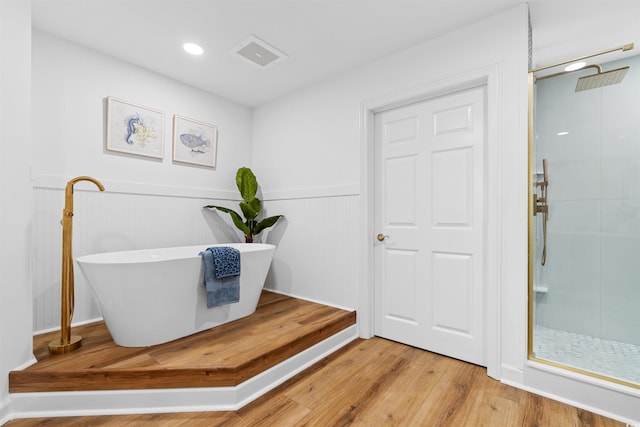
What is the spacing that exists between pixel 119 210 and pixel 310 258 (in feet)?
5.78

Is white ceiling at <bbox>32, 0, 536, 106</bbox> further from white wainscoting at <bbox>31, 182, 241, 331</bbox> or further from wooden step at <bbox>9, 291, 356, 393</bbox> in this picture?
wooden step at <bbox>9, 291, 356, 393</bbox>

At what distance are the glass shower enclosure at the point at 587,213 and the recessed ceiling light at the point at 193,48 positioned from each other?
2.43m

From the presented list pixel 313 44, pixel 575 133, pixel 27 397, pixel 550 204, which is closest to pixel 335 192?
pixel 313 44

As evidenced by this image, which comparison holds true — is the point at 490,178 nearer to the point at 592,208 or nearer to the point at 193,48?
the point at 592,208

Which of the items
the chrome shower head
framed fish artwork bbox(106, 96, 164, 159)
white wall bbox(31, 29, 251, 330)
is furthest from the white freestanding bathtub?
the chrome shower head

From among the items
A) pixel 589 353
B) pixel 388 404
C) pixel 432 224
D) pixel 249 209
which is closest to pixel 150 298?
pixel 249 209

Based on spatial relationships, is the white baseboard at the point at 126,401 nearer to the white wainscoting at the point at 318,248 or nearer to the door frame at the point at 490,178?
the white wainscoting at the point at 318,248

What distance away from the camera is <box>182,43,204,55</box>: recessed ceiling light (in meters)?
2.31

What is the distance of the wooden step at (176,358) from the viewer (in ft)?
5.09

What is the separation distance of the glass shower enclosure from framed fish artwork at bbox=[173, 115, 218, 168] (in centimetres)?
287

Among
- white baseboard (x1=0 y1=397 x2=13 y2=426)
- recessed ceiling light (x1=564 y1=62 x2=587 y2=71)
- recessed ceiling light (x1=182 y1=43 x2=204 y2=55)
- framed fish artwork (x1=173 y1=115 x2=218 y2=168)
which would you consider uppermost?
recessed ceiling light (x1=182 y1=43 x2=204 y2=55)

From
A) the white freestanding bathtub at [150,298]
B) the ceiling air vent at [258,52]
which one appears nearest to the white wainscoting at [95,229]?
the white freestanding bathtub at [150,298]

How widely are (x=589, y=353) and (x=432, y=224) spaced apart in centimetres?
124

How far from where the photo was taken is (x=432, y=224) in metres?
2.25
